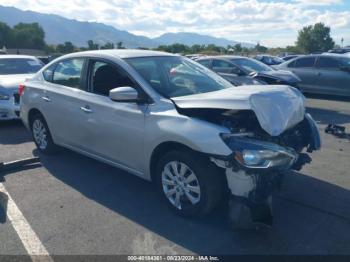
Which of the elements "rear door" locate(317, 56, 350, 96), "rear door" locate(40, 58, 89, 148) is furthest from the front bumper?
"rear door" locate(317, 56, 350, 96)

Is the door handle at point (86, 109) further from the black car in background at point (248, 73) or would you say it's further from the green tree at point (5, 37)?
the green tree at point (5, 37)

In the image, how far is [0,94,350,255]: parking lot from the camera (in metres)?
3.45

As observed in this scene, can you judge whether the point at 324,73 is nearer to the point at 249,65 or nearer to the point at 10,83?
the point at 249,65

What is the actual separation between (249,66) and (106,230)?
29.4 feet

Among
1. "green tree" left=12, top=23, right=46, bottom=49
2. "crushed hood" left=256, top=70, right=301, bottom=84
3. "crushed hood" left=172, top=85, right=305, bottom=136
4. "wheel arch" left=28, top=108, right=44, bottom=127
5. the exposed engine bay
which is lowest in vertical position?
"green tree" left=12, top=23, right=46, bottom=49

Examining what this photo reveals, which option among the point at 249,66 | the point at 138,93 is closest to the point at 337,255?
the point at 138,93

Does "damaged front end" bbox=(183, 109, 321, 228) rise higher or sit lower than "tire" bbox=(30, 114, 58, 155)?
higher

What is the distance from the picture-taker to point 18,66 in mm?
9883

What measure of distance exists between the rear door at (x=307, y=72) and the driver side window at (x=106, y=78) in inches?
378

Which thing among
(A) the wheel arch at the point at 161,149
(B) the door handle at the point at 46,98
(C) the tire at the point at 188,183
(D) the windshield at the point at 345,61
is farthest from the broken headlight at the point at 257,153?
(D) the windshield at the point at 345,61

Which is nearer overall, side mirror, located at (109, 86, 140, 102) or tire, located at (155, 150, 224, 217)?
tire, located at (155, 150, 224, 217)

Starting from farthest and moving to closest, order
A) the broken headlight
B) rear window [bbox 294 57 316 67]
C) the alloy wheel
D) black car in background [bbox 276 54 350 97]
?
rear window [bbox 294 57 316 67], black car in background [bbox 276 54 350 97], the alloy wheel, the broken headlight

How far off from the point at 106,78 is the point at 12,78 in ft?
16.4

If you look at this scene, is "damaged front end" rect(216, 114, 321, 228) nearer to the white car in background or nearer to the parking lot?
the parking lot
